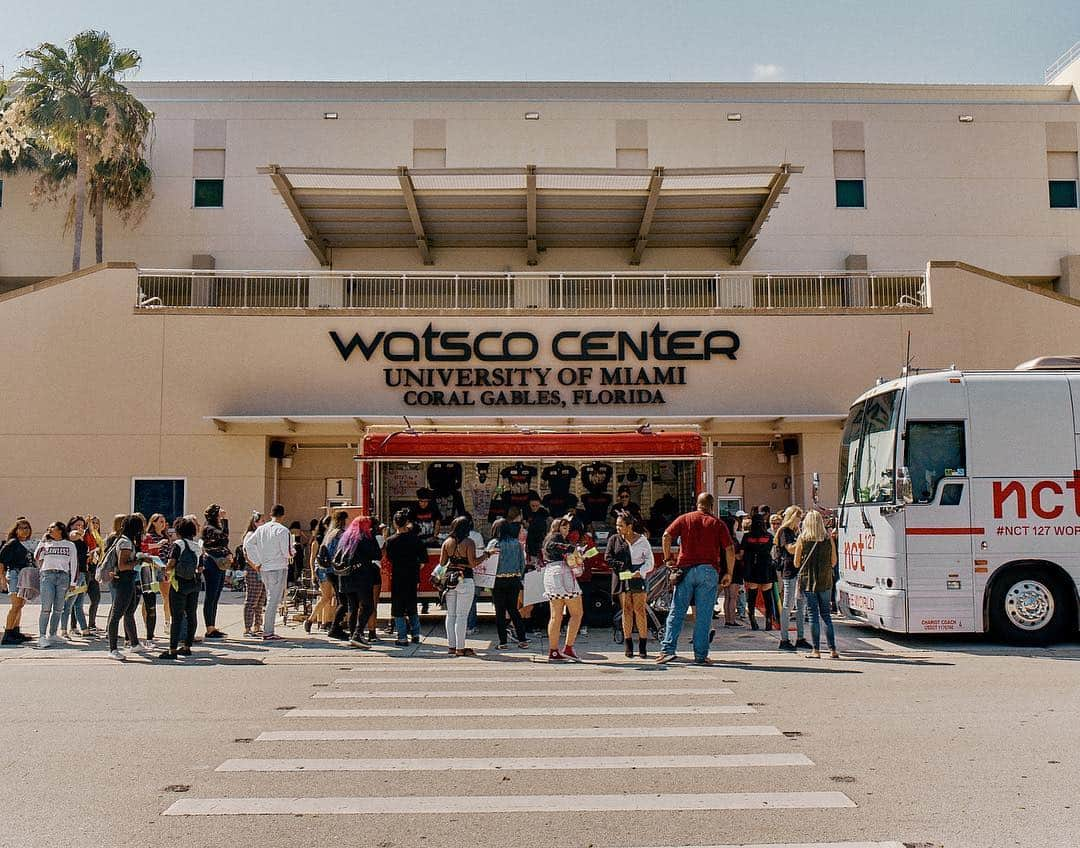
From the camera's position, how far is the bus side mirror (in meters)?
12.7

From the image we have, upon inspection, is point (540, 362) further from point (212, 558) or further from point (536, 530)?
point (212, 558)

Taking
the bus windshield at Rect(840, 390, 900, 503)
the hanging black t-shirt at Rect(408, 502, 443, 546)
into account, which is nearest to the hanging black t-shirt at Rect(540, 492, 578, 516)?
the hanging black t-shirt at Rect(408, 502, 443, 546)

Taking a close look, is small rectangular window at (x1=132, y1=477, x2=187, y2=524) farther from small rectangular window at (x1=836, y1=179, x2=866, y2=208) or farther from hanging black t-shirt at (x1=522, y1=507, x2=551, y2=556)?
small rectangular window at (x1=836, y1=179, x2=866, y2=208)

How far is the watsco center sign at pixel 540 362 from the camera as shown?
927 inches

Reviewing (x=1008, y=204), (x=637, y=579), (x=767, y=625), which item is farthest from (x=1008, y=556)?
(x=1008, y=204)

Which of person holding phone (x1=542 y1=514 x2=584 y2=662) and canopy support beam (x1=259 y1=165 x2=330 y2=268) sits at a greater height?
canopy support beam (x1=259 y1=165 x2=330 y2=268)

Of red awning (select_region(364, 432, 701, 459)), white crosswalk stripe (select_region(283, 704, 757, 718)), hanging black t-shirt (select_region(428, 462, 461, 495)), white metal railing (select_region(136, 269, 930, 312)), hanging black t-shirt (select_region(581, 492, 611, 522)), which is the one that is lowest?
white crosswalk stripe (select_region(283, 704, 757, 718))

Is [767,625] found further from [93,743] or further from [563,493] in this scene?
[93,743]

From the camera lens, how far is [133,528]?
12.7 m

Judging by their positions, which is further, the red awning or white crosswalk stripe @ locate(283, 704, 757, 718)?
the red awning

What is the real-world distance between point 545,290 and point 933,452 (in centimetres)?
1320

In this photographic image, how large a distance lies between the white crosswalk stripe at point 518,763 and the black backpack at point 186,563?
18.1 ft

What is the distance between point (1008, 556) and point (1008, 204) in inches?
837

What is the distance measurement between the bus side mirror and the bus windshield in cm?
16
